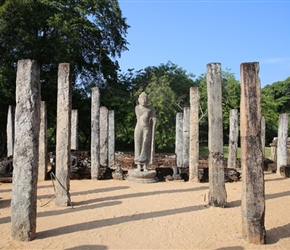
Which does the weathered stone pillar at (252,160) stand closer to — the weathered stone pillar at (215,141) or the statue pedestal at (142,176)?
the weathered stone pillar at (215,141)

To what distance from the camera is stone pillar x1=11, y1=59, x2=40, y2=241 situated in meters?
4.89

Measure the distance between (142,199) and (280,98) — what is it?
3070 centimetres

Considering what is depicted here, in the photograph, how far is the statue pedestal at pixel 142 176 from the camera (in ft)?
34.0

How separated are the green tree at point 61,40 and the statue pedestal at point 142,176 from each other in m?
8.42

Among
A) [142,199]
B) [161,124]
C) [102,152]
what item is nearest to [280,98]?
[161,124]

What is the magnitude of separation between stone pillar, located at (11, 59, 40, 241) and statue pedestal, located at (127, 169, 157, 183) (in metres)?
5.66

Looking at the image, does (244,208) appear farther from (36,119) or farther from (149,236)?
(36,119)

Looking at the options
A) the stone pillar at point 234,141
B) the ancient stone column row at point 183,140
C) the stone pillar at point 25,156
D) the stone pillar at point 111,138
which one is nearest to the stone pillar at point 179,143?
the ancient stone column row at point 183,140

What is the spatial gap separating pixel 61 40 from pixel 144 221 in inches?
528

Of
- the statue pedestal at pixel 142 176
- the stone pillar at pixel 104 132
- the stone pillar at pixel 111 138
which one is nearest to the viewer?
the statue pedestal at pixel 142 176

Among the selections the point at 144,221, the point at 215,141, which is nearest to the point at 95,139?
the point at 215,141

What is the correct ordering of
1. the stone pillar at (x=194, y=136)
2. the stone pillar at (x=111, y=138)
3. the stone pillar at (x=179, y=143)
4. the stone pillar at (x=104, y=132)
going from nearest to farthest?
the stone pillar at (x=194, y=136) < the stone pillar at (x=104, y=132) < the stone pillar at (x=179, y=143) < the stone pillar at (x=111, y=138)

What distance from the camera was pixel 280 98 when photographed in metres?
33.8

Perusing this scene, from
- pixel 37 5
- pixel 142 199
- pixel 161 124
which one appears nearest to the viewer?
pixel 142 199
